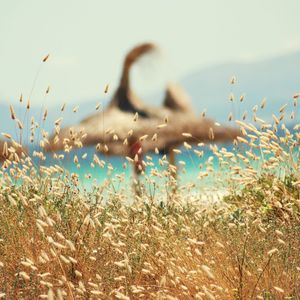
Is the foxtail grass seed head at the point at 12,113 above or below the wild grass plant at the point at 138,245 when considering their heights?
above

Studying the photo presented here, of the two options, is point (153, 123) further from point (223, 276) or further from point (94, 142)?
point (223, 276)

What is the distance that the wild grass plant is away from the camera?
12.8 ft

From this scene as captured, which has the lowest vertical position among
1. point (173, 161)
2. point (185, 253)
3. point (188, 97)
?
point (173, 161)

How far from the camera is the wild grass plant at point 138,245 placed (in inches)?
153

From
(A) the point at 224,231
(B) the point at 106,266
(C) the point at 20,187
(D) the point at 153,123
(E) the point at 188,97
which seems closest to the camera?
(B) the point at 106,266

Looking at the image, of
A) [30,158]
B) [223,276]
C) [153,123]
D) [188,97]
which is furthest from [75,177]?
[188,97]

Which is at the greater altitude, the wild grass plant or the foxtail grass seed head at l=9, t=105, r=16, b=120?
the foxtail grass seed head at l=9, t=105, r=16, b=120

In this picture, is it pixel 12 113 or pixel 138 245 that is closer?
pixel 138 245

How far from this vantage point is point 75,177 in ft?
17.3

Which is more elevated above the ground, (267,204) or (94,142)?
(267,204)

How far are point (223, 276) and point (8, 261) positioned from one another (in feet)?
4.76

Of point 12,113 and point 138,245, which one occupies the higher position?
point 12,113

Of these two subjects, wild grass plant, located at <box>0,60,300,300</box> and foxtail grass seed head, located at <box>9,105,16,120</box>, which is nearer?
wild grass plant, located at <box>0,60,300,300</box>

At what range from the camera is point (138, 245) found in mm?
4469
